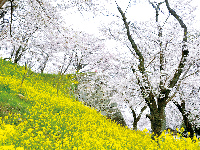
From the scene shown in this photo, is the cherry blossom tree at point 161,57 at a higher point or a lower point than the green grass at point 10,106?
higher

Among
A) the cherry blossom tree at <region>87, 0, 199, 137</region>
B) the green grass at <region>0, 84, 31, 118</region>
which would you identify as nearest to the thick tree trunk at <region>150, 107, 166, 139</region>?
the cherry blossom tree at <region>87, 0, 199, 137</region>

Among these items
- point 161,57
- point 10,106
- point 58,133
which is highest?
point 161,57

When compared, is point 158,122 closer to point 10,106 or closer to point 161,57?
point 161,57

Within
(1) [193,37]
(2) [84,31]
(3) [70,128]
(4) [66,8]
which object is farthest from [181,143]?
(2) [84,31]

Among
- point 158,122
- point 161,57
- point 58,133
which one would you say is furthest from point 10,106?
point 161,57

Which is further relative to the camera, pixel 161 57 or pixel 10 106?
pixel 161 57

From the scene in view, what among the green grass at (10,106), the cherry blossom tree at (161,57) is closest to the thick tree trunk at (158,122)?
the cherry blossom tree at (161,57)

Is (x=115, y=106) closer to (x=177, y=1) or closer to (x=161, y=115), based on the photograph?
(x=161, y=115)

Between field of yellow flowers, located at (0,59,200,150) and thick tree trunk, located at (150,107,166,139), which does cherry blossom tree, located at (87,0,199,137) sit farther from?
field of yellow flowers, located at (0,59,200,150)

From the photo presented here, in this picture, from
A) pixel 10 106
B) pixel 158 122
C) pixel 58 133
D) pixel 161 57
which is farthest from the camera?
pixel 161 57

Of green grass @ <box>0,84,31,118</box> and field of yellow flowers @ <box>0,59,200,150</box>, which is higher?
green grass @ <box>0,84,31,118</box>

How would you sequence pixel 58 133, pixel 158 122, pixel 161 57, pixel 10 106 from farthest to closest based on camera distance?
pixel 161 57
pixel 158 122
pixel 10 106
pixel 58 133

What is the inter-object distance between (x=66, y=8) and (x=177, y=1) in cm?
722

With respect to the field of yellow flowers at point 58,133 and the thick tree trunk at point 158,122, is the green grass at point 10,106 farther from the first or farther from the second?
the thick tree trunk at point 158,122
